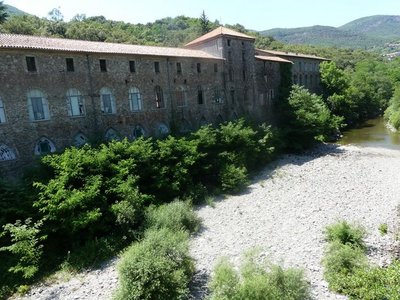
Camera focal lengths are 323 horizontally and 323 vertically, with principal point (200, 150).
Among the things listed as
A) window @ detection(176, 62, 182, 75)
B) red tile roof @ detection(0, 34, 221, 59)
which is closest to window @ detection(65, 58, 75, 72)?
red tile roof @ detection(0, 34, 221, 59)

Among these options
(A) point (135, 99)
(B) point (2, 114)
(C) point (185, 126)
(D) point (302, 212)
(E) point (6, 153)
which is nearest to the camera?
(D) point (302, 212)

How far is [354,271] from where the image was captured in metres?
→ 11.8

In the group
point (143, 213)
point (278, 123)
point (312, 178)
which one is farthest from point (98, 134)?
point (278, 123)

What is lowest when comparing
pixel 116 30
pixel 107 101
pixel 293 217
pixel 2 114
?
pixel 293 217

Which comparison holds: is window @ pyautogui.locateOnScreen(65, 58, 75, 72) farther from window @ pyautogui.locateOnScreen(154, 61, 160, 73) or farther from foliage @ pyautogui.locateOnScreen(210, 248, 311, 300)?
foliage @ pyautogui.locateOnScreen(210, 248, 311, 300)

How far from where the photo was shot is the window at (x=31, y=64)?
19.7 m

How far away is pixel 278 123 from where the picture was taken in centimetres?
3678

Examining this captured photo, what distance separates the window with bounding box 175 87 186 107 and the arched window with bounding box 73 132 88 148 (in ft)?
29.5

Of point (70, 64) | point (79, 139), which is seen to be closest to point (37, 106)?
point (79, 139)

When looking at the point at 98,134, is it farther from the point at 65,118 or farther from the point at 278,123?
the point at 278,123

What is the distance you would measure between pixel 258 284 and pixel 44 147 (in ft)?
53.7

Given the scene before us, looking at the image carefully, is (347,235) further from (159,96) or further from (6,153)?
(6,153)

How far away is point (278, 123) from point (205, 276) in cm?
2675

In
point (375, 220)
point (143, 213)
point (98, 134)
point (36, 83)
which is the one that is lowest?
point (375, 220)
